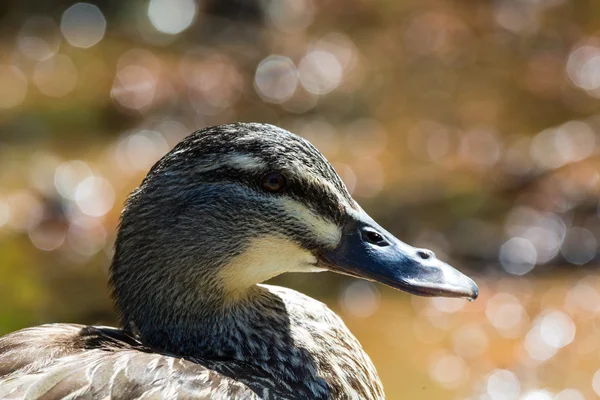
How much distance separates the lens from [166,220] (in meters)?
3.45

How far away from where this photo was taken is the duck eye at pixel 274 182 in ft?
11.1

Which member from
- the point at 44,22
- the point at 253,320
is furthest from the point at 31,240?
the point at 44,22

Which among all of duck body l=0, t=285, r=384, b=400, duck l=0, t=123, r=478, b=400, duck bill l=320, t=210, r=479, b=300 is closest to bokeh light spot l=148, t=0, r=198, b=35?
duck body l=0, t=285, r=384, b=400

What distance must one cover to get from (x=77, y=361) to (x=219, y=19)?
6.70 metres

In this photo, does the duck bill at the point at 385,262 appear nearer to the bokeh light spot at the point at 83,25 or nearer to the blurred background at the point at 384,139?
the blurred background at the point at 384,139

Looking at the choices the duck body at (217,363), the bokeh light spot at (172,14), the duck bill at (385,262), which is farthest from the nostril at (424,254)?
the bokeh light spot at (172,14)

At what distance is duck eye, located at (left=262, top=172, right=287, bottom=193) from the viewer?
11.1ft

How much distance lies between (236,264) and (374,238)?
0.50 metres

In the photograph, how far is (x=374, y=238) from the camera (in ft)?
11.6

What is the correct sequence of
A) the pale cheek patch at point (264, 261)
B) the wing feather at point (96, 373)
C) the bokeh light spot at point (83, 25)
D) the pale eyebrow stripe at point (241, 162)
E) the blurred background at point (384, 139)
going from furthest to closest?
the bokeh light spot at point (83, 25) < the blurred background at point (384, 139) < the pale cheek patch at point (264, 261) < the pale eyebrow stripe at point (241, 162) < the wing feather at point (96, 373)

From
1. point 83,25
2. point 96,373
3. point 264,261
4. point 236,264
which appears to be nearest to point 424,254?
point 264,261

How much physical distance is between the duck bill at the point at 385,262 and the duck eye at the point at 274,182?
0.29m

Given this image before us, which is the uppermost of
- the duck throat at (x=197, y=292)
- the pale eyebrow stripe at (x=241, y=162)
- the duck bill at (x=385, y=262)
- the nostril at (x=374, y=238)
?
the pale eyebrow stripe at (x=241, y=162)

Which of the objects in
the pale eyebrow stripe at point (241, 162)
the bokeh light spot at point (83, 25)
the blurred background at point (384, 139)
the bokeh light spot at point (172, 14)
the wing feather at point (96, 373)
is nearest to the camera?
the wing feather at point (96, 373)
